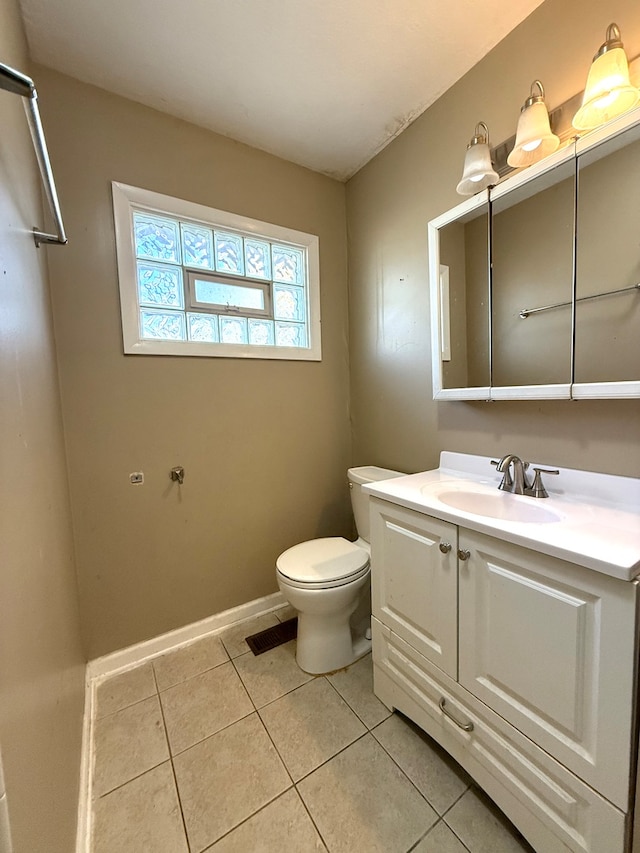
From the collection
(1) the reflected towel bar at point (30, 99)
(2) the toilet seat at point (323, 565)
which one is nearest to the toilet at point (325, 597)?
Answer: (2) the toilet seat at point (323, 565)

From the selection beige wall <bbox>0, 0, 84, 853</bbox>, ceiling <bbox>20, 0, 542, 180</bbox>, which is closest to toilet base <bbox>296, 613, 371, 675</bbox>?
beige wall <bbox>0, 0, 84, 853</bbox>

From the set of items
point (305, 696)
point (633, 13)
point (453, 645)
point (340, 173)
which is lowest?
point (305, 696)

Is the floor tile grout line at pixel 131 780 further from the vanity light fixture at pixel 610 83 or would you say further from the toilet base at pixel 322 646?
the vanity light fixture at pixel 610 83

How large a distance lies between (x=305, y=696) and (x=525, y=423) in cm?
138

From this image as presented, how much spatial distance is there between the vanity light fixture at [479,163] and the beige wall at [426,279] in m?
Result: 0.11

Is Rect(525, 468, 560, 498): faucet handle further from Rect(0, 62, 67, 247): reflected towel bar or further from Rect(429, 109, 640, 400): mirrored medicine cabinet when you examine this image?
Rect(0, 62, 67, 247): reflected towel bar

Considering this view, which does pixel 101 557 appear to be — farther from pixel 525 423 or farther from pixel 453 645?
pixel 525 423

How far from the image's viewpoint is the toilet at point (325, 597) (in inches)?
54.7

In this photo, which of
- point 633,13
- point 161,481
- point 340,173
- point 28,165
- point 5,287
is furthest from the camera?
point 340,173

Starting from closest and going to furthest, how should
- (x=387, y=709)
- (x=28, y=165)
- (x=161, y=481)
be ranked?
(x=28, y=165), (x=387, y=709), (x=161, y=481)

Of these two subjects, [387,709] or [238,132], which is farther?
[238,132]

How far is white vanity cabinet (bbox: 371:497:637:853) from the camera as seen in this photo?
0.69 m

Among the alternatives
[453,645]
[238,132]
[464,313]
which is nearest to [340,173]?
[238,132]

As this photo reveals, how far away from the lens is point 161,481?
1597 mm
